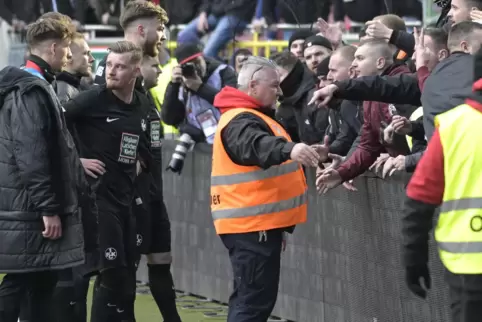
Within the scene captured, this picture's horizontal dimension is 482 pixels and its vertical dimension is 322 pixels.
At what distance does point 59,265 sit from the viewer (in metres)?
8.88

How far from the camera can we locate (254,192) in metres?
8.80

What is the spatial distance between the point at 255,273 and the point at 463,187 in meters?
2.81

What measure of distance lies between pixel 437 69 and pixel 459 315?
1650 mm

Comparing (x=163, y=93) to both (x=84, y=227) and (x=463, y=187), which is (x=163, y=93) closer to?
(x=84, y=227)

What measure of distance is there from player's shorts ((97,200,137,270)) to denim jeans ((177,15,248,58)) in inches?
180

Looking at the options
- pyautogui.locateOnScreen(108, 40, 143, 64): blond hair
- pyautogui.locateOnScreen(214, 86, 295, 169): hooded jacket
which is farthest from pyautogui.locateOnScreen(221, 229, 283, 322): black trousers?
pyautogui.locateOnScreen(108, 40, 143, 64): blond hair

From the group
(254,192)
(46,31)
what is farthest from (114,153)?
(254,192)

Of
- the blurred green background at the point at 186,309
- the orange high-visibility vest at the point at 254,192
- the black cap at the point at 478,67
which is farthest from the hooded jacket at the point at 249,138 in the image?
the blurred green background at the point at 186,309

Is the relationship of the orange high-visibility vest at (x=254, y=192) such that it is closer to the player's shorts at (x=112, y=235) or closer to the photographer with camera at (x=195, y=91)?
the player's shorts at (x=112, y=235)

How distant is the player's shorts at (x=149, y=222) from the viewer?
1028cm

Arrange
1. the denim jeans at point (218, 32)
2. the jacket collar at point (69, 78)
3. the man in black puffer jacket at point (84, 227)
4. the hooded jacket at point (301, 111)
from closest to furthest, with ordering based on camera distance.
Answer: the man in black puffer jacket at point (84, 227)
the jacket collar at point (69, 78)
the hooded jacket at point (301, 111)
the denim jeans at point (218, 32)

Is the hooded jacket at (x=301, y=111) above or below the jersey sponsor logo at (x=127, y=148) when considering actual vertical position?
above

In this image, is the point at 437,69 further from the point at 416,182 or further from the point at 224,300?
the point at 224,300

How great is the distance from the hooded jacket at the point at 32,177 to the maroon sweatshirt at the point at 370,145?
6.30ft
